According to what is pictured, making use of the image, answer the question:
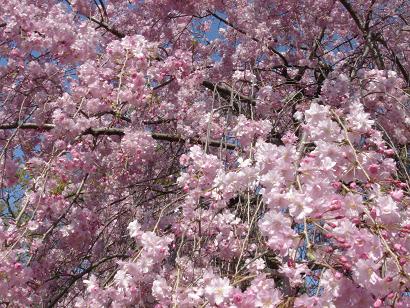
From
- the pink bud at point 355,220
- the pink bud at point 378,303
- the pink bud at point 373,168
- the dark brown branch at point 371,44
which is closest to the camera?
the pink bud at point 378,303

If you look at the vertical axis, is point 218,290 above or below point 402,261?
below

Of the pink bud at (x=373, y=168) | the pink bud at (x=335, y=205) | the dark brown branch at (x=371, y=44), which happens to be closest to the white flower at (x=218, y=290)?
the pink bud at (x=335, y=205)

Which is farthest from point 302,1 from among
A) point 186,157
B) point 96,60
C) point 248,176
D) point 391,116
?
point 248,176

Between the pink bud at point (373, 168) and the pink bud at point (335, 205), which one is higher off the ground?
the pink bud at point (373, 168)

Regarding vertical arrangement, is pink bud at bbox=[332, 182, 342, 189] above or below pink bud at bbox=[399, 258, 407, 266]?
above

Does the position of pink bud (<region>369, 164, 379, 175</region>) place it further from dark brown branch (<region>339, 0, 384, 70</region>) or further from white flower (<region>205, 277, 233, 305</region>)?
dark brown branch (<region>339, 0, 384, 70</region>)

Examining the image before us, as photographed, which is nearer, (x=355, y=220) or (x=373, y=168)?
(x=355, y=220)

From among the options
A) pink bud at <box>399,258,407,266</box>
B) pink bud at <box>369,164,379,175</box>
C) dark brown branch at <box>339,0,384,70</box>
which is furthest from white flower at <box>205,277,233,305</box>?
dark brown branch at <box>339,0,384,70</box>

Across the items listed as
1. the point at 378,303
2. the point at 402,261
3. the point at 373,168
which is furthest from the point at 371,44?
the point at 378,303

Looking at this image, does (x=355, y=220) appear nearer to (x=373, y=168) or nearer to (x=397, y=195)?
(x=397, y=195)

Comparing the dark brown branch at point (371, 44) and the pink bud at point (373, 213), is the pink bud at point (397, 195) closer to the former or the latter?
the pink bud at point (373, 213)

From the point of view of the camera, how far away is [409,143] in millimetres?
4504

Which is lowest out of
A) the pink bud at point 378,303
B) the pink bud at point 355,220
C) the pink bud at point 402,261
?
the pink bud at point 378,303

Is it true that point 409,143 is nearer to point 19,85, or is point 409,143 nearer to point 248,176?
point 248,176
